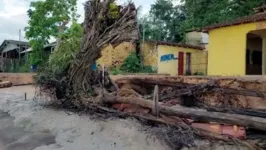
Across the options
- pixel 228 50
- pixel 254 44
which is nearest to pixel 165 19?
pixel 254 44

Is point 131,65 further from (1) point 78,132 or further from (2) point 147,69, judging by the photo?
(1) point 78,132

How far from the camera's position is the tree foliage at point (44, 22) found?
2122cm

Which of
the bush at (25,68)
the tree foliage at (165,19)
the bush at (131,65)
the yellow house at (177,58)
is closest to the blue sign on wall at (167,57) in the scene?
the yellow house at (177,58)

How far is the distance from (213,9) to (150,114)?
59.8 ft

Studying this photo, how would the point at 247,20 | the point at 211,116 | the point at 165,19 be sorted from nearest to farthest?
1. the point at 211,116
2. the point at 247,20
3. the point at 165,19

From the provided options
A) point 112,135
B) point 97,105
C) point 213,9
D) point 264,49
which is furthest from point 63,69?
point 213,9

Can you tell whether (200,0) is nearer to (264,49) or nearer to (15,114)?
(264,49)

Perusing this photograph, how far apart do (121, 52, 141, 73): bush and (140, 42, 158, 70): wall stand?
936mm

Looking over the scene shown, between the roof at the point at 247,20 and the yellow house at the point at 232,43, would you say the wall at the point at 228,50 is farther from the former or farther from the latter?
the roof at the point at 247,20

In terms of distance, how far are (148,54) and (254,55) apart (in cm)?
720

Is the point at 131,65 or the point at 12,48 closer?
the point at 131,65

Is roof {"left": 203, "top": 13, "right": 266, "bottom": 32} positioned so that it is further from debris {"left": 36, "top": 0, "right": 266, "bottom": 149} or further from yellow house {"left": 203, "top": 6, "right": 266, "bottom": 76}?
debris {"left": 36, "top": 0, "right": 266, "bottom": 149}

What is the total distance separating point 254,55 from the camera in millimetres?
19453

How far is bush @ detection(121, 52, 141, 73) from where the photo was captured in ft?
72.6
